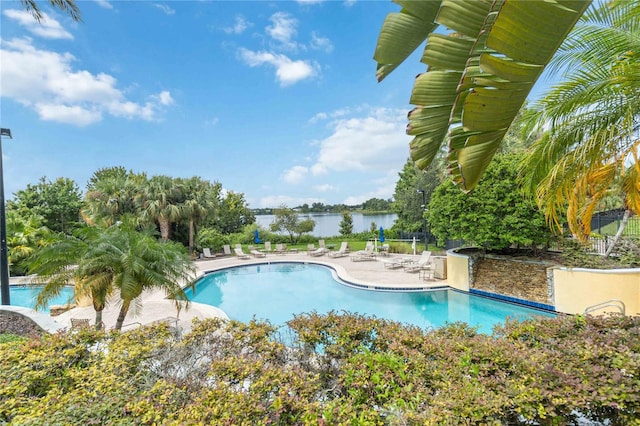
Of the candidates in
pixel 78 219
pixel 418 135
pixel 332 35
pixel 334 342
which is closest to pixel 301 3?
pixel 332 35

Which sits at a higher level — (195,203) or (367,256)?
(195,203)

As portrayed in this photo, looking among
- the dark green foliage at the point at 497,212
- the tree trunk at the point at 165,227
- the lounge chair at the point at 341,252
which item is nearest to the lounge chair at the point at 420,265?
the dark green foliage at the point at 497,212

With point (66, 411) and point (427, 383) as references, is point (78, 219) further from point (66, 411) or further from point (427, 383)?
point (427, 383)

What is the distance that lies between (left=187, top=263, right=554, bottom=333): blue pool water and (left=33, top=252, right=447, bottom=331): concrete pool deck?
2.05ft

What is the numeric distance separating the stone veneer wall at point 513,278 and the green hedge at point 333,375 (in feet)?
23.3

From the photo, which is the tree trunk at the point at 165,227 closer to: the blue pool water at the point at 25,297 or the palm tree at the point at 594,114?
the blue pool water at the point at 25,297

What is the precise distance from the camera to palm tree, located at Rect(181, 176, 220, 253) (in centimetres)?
1919

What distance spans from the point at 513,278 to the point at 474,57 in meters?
10.6

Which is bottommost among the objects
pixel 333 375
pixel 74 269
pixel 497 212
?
pixel 333 375

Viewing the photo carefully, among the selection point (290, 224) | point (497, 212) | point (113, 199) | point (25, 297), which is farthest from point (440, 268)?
point (113, 199)

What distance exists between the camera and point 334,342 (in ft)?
11.2

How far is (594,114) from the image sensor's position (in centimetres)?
381

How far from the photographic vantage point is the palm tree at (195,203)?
1919cm

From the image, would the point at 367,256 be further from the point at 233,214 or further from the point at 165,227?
the point at 233,214
